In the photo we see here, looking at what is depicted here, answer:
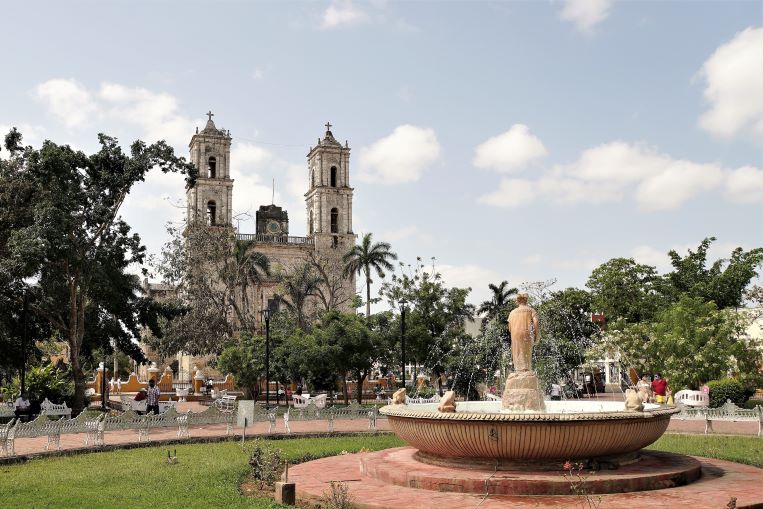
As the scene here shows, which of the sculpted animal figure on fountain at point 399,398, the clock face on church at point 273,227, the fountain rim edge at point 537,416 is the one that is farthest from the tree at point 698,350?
the clock face on church at point 273,227

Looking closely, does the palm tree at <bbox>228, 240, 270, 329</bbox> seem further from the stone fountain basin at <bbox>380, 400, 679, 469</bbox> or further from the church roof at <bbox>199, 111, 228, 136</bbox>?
the stone fountain basin at <bbox>380, 400, 679, 469</bbox>

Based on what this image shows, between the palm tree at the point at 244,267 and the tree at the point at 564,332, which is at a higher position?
the palm tree at the point at 244,267

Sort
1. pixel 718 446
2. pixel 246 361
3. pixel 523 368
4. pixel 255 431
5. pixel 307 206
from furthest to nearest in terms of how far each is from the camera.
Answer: pixel 307 206, pixel 246 361, pixel 255 431, pixel 718 446, pixel 523 368

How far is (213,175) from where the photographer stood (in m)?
62.1

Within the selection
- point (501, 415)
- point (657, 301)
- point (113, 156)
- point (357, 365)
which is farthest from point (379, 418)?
point (657, 301)

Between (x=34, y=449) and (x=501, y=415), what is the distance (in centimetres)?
1003

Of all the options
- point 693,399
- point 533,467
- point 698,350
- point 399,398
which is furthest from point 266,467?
point 698,350

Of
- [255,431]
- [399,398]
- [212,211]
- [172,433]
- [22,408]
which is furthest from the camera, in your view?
[212,211]

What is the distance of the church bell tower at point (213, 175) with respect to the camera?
60594 mm

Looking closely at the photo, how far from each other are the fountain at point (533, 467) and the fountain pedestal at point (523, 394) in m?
0.05

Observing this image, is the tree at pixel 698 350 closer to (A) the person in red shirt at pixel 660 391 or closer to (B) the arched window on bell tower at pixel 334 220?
(A) the person in red shirt at pixel 660 391

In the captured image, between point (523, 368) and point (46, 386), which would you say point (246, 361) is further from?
point (523, 368)

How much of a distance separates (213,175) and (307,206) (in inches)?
330

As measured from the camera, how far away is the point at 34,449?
15.3 metres
